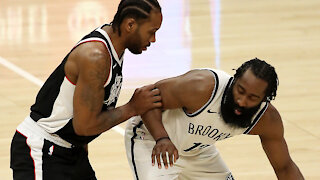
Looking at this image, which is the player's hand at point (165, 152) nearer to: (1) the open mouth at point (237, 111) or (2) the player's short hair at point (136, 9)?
(1) the open mouth at point (237, 111)

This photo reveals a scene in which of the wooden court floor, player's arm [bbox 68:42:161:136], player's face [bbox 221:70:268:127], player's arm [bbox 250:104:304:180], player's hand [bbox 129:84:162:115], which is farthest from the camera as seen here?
the wooden court floor

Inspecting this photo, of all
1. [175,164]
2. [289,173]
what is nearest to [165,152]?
[175,164]

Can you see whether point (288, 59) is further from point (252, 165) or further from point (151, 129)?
point (151, 129)

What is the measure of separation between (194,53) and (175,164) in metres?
4.46

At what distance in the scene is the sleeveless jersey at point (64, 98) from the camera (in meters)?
4.33

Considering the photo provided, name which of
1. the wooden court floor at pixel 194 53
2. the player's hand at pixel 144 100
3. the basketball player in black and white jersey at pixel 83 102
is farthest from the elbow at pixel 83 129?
the wooden court floor at pixel 194 53

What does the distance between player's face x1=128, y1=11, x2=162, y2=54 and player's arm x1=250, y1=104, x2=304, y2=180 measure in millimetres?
862

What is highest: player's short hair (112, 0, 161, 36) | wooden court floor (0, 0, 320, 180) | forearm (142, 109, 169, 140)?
player's short hair (112, 0, 161, 36)

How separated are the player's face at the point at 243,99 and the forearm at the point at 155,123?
0.35 m

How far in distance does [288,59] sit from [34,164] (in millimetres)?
4956

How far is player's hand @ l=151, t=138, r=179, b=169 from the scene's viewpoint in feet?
14.3

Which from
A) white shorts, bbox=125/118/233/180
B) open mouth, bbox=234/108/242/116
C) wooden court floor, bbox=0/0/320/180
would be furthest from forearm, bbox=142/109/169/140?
wooden court floor, bbox=0/0/320/180

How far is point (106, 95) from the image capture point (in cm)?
439

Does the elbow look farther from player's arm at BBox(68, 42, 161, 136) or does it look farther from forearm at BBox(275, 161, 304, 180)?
forearm at BBox(275, 161, 304, 180)
